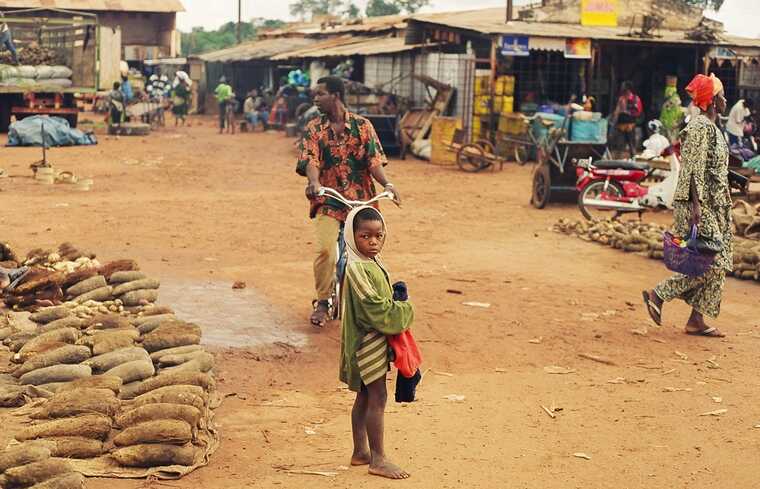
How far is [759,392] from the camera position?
19.6ft

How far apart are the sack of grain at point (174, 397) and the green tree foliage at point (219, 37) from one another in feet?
187

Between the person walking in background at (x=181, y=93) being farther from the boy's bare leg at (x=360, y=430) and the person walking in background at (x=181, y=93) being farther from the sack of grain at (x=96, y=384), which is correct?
the boy's bare leg at (x=360, y=430)

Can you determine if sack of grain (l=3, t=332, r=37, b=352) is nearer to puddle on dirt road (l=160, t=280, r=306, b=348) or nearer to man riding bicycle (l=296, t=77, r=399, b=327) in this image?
puddle on dirt road (l=160, t=280, r=306, b=348)

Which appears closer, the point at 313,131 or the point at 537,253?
the point at 313,131

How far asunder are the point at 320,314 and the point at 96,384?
2239 millimetres

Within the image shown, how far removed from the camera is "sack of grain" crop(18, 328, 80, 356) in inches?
241

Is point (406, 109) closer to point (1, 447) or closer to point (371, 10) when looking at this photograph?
point (1, 447)

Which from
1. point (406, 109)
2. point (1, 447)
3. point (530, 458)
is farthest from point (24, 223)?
point (406, 109)

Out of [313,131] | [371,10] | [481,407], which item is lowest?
[481,407]

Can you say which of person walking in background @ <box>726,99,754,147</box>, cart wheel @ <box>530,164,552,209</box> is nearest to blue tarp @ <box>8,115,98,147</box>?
cart wheel @ <box>530,164,552,209</box>

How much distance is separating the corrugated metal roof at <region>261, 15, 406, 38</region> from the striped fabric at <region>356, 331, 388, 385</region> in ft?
81.1

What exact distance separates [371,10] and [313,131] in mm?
53070

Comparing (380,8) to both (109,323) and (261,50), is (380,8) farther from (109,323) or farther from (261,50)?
(109,323)

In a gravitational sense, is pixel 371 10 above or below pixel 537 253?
above
